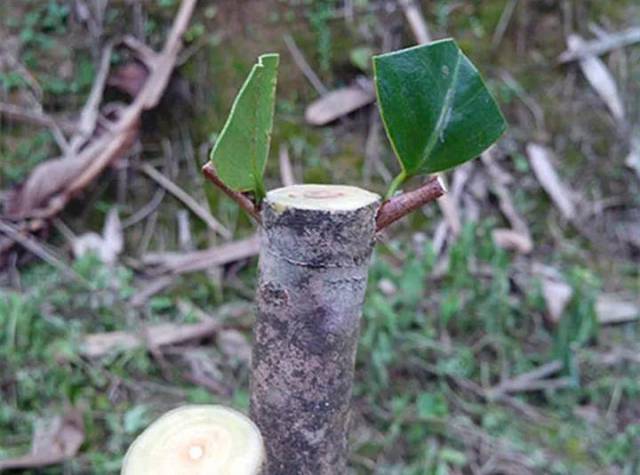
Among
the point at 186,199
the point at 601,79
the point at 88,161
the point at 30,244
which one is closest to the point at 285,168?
the point at 186,199

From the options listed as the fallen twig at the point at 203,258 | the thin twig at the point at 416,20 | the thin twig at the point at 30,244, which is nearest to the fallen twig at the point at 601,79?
the thin twig at the point at 416,20

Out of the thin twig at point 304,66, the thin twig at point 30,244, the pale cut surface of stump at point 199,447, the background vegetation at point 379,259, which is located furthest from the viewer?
the thin twig at point 304,66

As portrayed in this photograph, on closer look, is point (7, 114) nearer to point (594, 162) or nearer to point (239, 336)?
point (239, 336)

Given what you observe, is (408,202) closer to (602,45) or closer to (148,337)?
(148,337)

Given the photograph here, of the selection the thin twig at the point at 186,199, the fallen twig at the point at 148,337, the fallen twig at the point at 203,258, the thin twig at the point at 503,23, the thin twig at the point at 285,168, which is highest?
the thin twig at the point at 503,23

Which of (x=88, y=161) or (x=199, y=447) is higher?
(x=199, y=447)

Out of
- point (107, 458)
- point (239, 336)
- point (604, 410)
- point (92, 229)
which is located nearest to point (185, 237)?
point (92, 229)

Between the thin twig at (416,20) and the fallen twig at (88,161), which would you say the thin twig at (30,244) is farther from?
the thin twig at (416,20)
